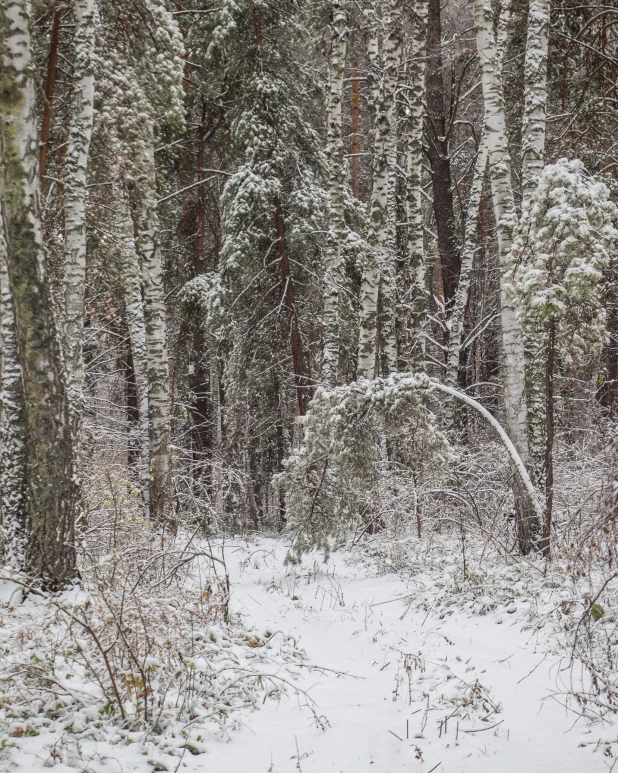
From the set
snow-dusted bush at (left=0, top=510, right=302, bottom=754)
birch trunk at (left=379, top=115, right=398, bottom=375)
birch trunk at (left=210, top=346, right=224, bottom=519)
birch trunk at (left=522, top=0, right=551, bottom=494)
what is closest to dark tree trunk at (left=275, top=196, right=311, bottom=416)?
birch trunk at (left=379, top=115, right=398, bottom=375)

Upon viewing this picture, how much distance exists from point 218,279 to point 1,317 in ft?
22.3

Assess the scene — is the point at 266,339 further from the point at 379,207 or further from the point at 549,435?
the point at 549,435

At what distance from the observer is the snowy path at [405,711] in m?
3.57

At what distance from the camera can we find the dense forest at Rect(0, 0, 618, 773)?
14.4ft

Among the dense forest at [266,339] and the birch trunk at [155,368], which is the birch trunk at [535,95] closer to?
the dense forest at [266,339]

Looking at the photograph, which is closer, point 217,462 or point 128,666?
point 128,666

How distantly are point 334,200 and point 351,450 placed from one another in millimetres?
5350

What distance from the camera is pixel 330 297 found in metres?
11.1

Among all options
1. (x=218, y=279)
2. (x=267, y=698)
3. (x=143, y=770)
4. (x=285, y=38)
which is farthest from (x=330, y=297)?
(x=143, y=770)

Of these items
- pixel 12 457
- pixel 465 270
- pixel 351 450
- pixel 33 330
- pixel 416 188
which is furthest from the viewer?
pixel 465 270

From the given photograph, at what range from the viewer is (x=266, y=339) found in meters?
13.4

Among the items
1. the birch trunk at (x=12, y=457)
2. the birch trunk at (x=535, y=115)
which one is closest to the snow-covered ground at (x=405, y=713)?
the birch trunk at (x=12, y=457)

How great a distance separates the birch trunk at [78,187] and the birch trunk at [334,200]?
446cm

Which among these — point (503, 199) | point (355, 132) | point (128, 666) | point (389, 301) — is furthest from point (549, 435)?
point (355, 132)
